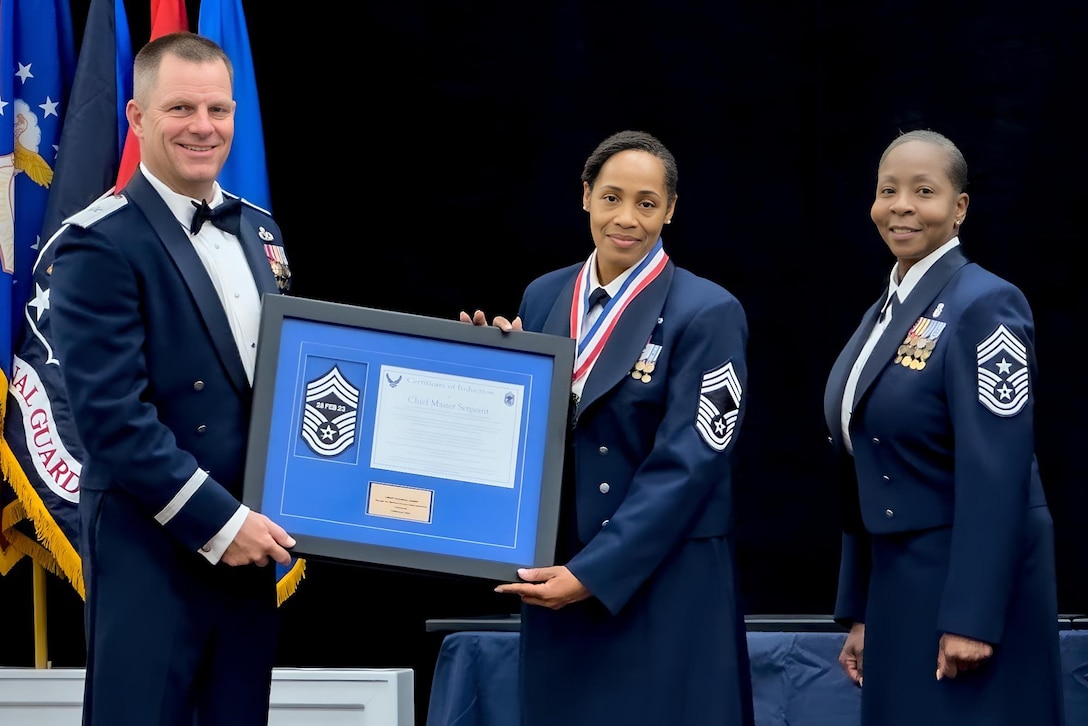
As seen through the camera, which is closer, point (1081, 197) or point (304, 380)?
point (304, 380)

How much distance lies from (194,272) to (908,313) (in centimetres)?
144

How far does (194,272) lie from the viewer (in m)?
2.65

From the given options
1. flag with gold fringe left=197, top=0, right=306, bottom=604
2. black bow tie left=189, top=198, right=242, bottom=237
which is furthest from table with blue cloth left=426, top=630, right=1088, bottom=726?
black bow tie left=189, top=198, right=242, bottom=237

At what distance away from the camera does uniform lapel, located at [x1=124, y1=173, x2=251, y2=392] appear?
264cm

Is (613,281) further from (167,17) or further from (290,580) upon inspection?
(167,17)

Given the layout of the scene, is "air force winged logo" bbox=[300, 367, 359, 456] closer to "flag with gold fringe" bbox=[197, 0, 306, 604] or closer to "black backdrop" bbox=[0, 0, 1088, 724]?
"flag with gold fringe" bbox=[197, 0, 306, 604]

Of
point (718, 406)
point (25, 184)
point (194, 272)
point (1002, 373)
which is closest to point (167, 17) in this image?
point (25, 184)

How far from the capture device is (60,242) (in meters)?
→ 2.65

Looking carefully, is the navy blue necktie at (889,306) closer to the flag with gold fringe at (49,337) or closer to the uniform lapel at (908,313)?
the uniform lapel at (908,313)

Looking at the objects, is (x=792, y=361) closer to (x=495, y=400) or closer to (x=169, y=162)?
(x=495, y=400)

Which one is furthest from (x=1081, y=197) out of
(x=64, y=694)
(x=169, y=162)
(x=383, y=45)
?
(x=64, y=694)

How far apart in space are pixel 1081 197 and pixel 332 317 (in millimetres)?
2680

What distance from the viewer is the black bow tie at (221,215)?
2.72m

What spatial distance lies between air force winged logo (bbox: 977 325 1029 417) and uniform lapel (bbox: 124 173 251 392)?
1.43m
